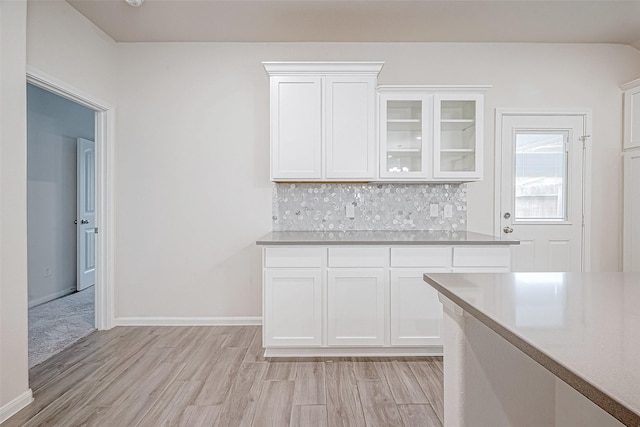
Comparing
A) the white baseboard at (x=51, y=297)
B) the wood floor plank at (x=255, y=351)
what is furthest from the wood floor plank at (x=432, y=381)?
the white baseboard at (x=51, y=297)

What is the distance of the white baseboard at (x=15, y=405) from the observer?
6.51 ft

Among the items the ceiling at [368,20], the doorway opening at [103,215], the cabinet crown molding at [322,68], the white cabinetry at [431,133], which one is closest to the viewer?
the ceiling at [368,20]

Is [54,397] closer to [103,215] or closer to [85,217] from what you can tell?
[103,215]

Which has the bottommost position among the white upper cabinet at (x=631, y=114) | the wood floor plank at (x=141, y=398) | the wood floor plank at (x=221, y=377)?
the wood floor plank at (x=141, y=398)

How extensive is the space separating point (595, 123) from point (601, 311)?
3.49m

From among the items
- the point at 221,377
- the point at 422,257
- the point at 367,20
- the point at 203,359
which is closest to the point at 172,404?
the point at 221,377

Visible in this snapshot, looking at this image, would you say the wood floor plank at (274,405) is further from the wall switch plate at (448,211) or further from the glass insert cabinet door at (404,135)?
the wall switch plate at (448,211)

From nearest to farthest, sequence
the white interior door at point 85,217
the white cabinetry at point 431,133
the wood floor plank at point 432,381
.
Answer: the wood floor plank at point 432,381 < the white cabinetry at point 431,133 < the white interior door at point 85,217

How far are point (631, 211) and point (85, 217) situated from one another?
609cm

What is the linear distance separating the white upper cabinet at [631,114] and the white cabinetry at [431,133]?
61.3 inches

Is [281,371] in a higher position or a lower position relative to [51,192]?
lower

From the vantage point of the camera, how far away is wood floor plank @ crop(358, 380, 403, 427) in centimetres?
197

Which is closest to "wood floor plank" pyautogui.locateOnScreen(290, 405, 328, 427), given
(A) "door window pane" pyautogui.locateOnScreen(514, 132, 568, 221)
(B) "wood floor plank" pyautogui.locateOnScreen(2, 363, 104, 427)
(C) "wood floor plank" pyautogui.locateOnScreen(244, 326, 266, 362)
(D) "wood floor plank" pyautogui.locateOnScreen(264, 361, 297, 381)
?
(D) "wood floor plank" pyautogui.locateOnScreen(264, 361, 297, 381)

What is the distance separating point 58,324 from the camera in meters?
3.53
